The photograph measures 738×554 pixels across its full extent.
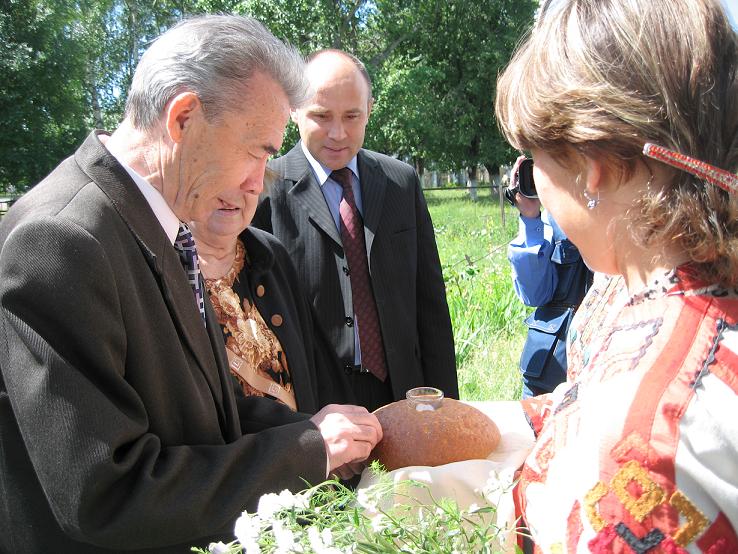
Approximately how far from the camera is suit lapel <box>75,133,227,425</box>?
157cm

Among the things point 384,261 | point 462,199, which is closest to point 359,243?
point 384,261

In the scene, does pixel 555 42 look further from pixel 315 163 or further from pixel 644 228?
pixel 315 163

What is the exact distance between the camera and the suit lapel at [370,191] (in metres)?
3.36

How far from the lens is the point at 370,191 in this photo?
346cm

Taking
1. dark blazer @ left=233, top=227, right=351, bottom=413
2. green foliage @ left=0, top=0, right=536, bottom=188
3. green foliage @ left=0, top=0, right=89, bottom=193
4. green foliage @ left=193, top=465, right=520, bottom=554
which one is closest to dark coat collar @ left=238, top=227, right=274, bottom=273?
dark blazer @ left=233, top=227, right=351, bottom=413

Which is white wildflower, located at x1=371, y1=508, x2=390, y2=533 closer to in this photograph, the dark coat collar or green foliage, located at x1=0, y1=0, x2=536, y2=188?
the dark coat collar

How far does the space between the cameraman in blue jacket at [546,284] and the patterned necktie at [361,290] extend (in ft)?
2.31

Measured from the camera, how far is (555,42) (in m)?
1.25

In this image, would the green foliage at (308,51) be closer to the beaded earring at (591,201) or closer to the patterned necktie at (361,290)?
the patterned necktie at (361,290)

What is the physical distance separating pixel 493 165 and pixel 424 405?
3309cm

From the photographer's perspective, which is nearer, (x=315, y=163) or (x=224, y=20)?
(x=224, y=20)

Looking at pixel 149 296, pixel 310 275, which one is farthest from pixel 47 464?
pixel 310 275

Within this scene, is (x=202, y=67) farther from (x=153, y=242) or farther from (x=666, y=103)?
(x=666, y=103)

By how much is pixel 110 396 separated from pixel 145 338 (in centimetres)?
15
